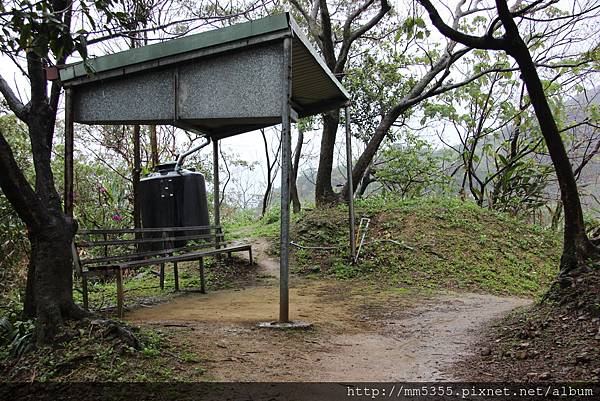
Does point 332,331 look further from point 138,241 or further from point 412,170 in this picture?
point 412,170

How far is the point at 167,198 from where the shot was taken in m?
6.87

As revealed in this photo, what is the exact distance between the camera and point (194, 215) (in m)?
7.12

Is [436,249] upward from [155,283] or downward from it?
upward

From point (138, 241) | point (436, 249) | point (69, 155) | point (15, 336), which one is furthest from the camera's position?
point (436, 249)

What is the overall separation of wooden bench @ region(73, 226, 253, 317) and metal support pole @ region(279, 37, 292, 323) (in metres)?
1.58

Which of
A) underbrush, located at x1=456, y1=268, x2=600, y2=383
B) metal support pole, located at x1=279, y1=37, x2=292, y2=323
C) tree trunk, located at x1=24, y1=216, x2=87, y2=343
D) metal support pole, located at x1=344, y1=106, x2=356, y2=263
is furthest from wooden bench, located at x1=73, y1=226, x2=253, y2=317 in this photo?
underbrush, located at x1=456, y1=268, x2=600, y2=383

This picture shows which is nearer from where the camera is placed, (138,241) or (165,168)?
(138,241)

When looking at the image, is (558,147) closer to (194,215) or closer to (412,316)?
(412,316)

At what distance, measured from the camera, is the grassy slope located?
775 centimetres

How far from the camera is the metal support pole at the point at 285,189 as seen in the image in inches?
179

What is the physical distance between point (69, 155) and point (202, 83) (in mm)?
1625

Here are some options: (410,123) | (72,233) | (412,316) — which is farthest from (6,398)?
(410,123)

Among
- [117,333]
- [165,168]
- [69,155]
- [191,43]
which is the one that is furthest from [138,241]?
[117,333]

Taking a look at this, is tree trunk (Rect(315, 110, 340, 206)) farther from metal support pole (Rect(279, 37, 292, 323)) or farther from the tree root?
the tree root
